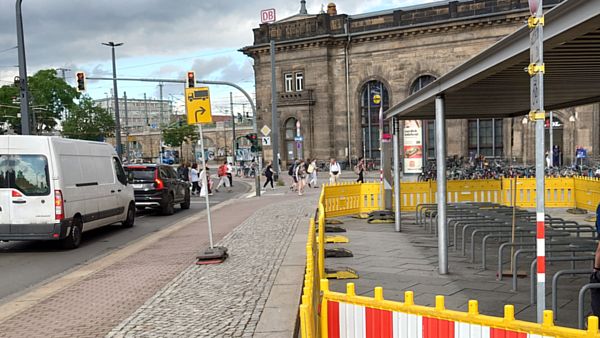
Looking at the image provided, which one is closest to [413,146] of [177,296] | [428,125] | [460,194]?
[460,194]

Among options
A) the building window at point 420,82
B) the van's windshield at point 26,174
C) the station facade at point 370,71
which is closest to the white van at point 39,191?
the van's windshield at point 26,174

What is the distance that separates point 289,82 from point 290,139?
16.9 ft

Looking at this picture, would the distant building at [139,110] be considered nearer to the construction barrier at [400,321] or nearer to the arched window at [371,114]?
the arched window at [371,114]

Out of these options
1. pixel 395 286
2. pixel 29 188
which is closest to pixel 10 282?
pixel 29 188

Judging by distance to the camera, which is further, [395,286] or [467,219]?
[467,219]

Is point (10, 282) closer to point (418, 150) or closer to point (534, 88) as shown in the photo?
point (534, 88)

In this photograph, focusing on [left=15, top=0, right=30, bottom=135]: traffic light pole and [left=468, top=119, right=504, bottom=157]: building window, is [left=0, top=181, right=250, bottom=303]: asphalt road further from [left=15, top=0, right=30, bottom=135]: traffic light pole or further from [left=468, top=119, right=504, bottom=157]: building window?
[left=468, top=119, right=504, bottom=157]: building window

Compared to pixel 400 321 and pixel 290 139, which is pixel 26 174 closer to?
pixel 400 321

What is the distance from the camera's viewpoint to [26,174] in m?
11.5

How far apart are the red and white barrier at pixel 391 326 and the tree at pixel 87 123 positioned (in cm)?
6788

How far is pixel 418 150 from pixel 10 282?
14404 millimetres

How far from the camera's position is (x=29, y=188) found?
11453 millimetres

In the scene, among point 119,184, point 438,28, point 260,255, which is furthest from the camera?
point 438,28

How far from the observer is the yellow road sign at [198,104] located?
10.3 metres
